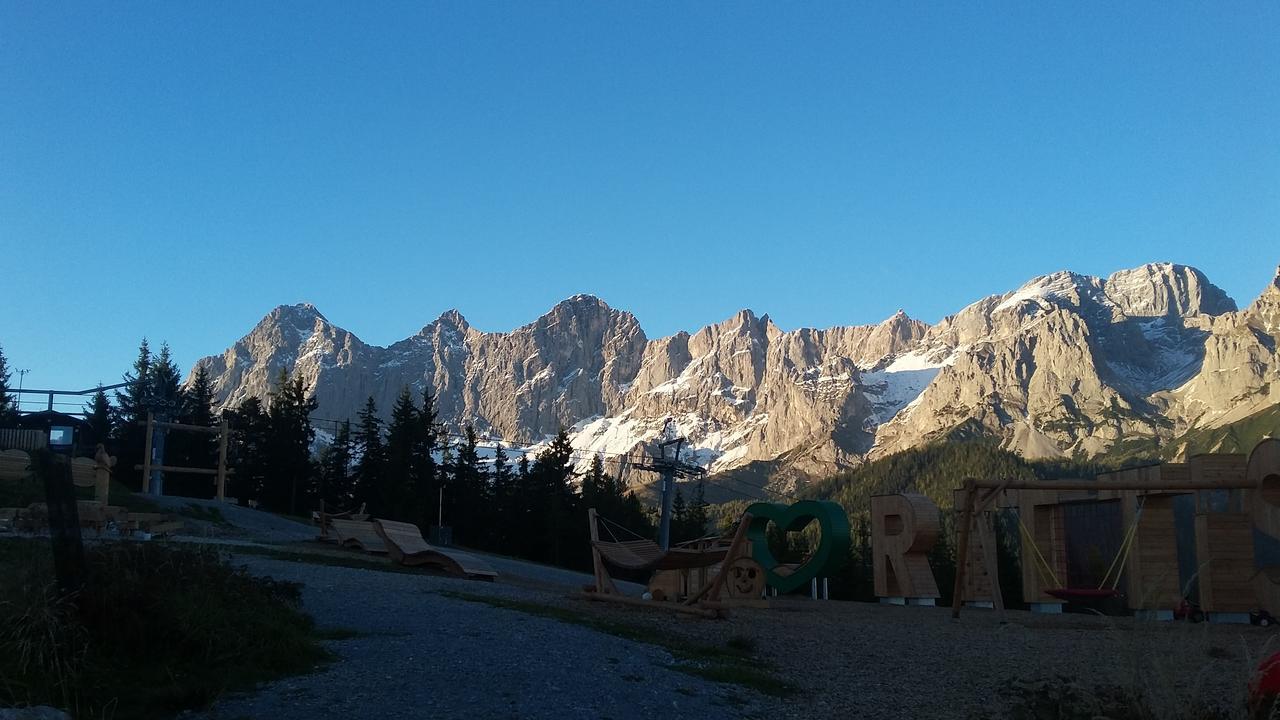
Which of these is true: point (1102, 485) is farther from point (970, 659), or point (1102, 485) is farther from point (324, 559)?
point (324, 559)

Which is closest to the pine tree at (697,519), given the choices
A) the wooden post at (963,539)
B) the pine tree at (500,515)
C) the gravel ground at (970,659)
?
the pine tree at (500,515)

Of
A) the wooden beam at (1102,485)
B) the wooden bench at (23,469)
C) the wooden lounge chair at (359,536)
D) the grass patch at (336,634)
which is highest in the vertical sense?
the wooden bench at (23,469)

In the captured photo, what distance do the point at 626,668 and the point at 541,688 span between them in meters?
1.39

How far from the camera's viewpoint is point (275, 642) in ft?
31.5

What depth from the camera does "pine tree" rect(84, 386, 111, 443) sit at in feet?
182

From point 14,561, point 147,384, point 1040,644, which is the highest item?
point 147,384

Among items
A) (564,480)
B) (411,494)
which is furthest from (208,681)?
(564,480)

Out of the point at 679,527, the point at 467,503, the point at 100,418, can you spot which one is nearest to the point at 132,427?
the point at 100,418

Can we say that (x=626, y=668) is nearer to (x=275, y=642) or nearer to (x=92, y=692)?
(x=275, y=642)

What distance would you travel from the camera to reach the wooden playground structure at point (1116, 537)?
20.6 meters

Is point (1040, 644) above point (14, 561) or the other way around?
the other way around

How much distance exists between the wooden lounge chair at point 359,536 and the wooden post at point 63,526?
17116mm

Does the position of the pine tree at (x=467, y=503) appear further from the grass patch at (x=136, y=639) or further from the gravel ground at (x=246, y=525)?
the grass patch at (x=136, y=639)

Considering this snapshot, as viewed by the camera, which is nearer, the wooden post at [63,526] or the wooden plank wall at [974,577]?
the wooden post at [63,526]
